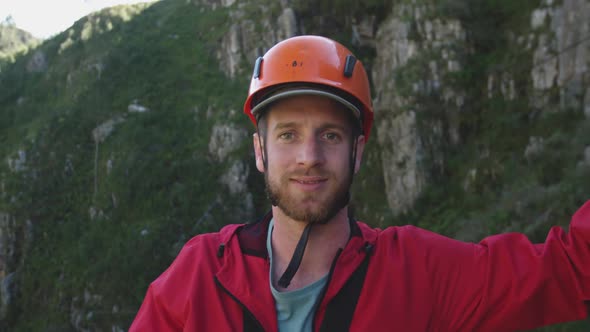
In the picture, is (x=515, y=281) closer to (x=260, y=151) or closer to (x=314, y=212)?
(x=314, y=212)

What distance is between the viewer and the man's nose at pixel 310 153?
1894 millimetres

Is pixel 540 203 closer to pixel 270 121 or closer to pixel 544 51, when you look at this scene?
pixel 544 51

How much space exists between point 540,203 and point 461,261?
753 centimetres

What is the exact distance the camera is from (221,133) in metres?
24.6

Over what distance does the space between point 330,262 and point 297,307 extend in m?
0.25

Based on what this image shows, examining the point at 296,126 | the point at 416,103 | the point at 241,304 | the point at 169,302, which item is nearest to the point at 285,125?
the point at 296,126

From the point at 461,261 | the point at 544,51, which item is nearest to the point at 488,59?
the point at 544,51

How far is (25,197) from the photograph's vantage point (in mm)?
28297

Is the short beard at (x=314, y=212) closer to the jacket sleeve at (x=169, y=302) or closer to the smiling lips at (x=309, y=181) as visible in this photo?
the smiling lips at (x=309, y=181)

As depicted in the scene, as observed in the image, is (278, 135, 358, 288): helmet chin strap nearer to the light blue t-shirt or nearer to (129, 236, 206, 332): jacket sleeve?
the light blue t-shirt

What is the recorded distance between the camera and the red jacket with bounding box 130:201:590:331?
1.82 m

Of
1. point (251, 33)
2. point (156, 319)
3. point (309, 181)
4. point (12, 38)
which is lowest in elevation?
point (156, 319)

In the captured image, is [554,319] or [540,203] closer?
[554,319]

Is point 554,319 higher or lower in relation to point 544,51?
lower
